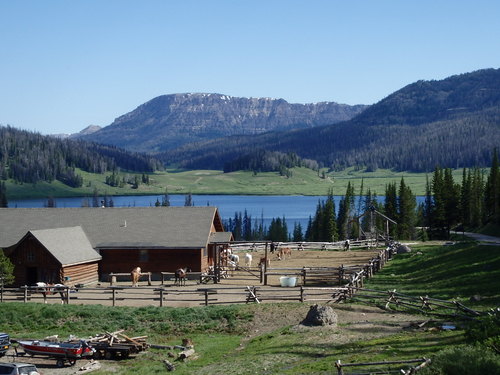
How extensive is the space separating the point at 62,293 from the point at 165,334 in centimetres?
993

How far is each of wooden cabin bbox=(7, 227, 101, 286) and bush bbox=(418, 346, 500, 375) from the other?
33.6 meters

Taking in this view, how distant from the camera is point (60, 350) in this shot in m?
27.7

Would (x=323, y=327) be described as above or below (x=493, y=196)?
below

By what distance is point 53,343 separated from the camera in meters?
28.4

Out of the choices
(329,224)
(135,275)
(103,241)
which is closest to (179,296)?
(135,275)

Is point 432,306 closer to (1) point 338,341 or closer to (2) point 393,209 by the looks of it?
(1) point 338,341

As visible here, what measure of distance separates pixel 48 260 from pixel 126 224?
8730 millimetres

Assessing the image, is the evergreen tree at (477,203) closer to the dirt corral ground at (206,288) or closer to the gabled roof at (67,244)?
the dirt corral ground at (206,288)

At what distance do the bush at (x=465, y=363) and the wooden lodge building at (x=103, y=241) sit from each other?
32316 millimetres

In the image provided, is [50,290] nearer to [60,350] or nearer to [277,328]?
[60,350]

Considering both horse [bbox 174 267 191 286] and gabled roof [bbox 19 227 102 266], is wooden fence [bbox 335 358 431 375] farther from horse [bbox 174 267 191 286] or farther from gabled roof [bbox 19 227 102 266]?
gabled roof [bbox 19 227 102 266]

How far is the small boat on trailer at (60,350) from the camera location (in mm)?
27672

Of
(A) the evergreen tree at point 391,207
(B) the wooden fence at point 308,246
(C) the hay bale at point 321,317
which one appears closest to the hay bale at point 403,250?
(B) the wooden fence at point 308,246

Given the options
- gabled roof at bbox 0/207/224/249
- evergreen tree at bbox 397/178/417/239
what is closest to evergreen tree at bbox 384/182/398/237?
evergreen tree at bbox 397/178/417/239
